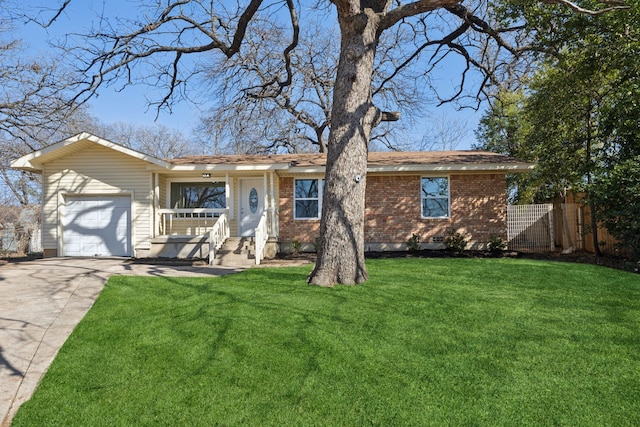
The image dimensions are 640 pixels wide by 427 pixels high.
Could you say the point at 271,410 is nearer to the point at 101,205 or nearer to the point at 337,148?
the point at 337,148

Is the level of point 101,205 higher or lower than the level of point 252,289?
higher

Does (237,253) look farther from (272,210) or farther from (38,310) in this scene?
(38,310)

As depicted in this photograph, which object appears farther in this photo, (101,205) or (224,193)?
(224,193)

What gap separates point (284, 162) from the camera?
13344mm

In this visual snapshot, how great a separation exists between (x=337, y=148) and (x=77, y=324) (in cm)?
467

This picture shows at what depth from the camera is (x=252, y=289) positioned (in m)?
6.74

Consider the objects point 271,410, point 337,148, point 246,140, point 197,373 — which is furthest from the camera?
point 246,140

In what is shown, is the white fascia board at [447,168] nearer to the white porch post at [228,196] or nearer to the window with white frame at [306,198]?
the window with white frame at [306,198]

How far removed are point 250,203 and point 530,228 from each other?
10336 mm

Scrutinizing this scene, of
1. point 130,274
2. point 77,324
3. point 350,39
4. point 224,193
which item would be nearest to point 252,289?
point 77,324

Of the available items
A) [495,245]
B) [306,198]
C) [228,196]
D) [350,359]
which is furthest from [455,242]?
[350,359]

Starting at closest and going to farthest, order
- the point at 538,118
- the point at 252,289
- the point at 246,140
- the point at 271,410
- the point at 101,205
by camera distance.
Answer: the point at 271,410 → the point at 252,289 → the point at 101,205 → the point at 538,118 → the point at 246,140

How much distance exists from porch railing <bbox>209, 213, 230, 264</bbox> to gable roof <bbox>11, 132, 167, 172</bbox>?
97.9 inches

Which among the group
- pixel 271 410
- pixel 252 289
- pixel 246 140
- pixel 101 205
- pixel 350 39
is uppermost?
pixel 246 140
